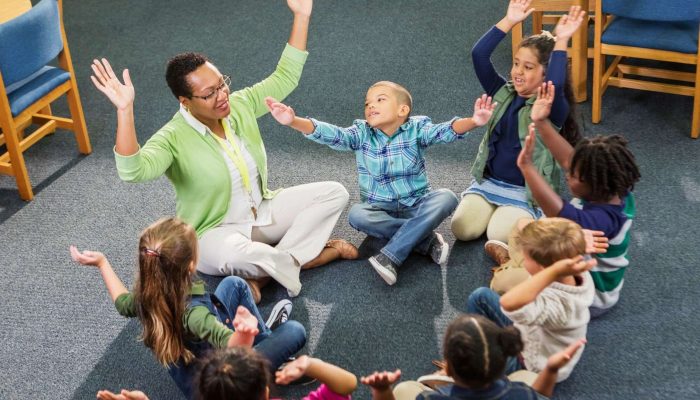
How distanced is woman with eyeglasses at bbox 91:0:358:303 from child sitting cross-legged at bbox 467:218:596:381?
90cm

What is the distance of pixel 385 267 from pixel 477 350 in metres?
1.08

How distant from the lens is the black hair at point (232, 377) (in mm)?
1889

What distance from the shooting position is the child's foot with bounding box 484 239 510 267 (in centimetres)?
303

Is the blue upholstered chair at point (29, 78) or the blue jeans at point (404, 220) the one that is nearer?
the blue jeans at point (404, 220)

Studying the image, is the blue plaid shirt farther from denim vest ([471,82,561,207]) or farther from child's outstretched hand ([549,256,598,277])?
child's outstretched hand ([549,256,598,277])

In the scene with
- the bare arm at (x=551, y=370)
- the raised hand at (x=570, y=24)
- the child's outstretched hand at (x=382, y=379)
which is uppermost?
the raised hand at (x=570, y=24)

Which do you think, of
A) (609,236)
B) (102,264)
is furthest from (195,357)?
(609,236)

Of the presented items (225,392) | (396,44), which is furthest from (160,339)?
(396,44)

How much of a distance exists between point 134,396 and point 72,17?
13.2 feet

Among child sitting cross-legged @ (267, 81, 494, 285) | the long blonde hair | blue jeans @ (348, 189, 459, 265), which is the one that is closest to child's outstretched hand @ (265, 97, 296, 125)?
child sitting cross-legged @ (267, 81, 494, 285)

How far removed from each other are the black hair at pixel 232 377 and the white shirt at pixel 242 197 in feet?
3.77

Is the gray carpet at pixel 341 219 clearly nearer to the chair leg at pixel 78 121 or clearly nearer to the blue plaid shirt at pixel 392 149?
the chair leg at pixel 78 121

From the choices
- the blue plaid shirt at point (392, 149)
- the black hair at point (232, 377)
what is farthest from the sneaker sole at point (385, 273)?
the black hair at point (232, 377)

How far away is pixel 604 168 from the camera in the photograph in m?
2.60
